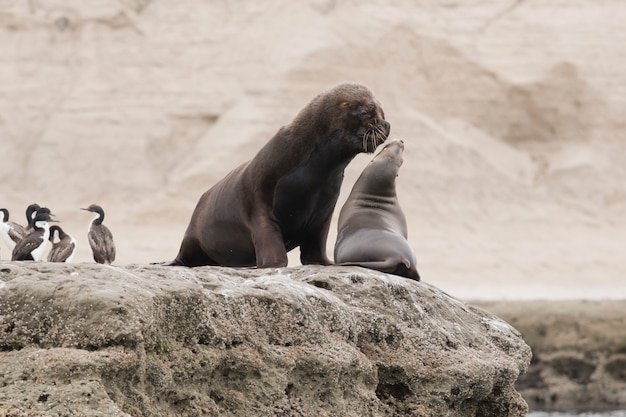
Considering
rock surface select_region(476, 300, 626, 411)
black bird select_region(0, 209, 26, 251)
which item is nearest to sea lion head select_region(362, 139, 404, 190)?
black bird select_region(0, 209, 26, 251)

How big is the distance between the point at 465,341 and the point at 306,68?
3059 cm

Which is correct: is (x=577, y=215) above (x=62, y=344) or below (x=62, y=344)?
below

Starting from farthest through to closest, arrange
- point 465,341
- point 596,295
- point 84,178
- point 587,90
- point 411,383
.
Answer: point 587,90, point 84,178, point 596,295, point 465,341, point 411,383

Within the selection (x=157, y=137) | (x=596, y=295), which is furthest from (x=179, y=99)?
(x=596, y=295)

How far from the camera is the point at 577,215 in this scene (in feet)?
128

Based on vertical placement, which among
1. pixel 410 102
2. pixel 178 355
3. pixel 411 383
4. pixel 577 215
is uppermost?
pixel 178 355

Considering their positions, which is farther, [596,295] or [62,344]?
[596,295]

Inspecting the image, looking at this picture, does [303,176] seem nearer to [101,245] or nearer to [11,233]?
[101,245]

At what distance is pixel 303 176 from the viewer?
9344 millimetres

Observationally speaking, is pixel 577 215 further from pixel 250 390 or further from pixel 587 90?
pixel 250 390

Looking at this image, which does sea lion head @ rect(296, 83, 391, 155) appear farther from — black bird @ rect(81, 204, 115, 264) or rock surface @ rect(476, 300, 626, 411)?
rock surface @ rect(476, 300, 626, 411)

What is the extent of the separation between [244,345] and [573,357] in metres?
16.5

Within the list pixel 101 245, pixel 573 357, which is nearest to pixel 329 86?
pixel 573 357

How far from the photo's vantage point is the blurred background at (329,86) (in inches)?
1484
